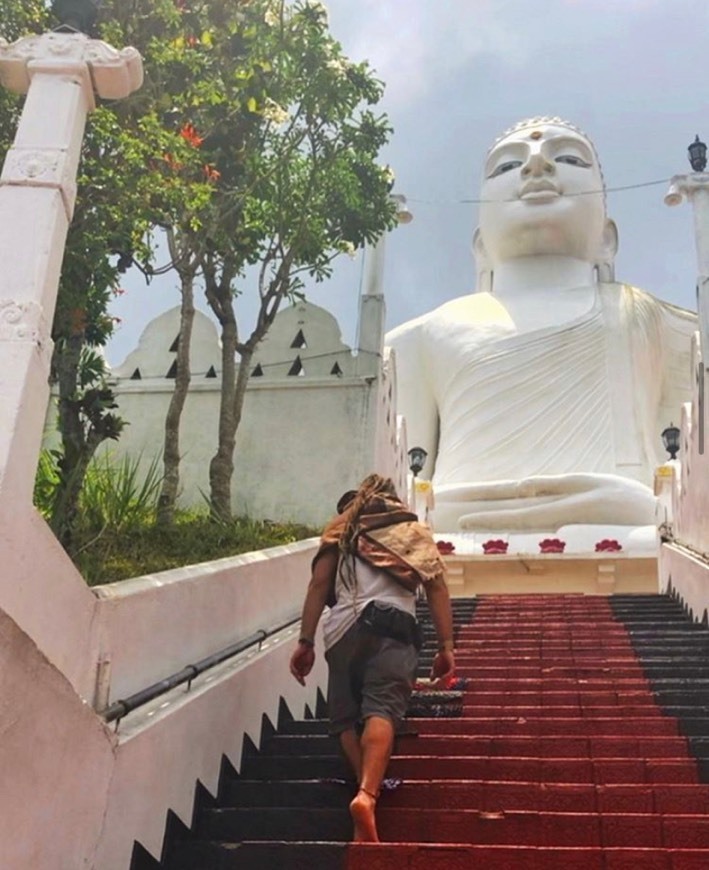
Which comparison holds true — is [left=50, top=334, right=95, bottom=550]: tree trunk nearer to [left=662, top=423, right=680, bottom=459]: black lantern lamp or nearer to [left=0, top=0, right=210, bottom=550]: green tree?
[left=0, top=0, right=210, bottom=550]: green tree

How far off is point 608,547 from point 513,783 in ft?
29.7

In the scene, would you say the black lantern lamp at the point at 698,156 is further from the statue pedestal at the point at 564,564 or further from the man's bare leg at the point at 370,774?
the man's bare leg at the point at 370,774

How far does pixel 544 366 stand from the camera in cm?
1598

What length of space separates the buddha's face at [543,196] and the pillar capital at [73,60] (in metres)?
14.2

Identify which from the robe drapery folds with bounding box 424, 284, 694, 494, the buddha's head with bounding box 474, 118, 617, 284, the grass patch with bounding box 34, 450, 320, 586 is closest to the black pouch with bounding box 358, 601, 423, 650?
the grass patch with bounding box 34, 450, 320, 586

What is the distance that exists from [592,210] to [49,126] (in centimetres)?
1495

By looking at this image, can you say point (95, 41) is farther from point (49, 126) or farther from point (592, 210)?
point (592, 210)

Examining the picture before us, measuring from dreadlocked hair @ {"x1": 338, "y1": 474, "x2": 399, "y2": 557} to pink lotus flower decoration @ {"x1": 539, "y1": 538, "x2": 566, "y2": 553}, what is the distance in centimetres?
879

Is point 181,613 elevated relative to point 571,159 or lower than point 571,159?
lower

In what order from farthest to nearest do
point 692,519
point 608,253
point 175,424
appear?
point 608,253
point 692,519
point 175,424

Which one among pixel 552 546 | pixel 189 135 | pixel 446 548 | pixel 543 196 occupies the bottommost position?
pixel 446 548

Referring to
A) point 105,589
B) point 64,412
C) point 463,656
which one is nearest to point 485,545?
point 463,656

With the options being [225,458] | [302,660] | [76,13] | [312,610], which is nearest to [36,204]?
[76,13]

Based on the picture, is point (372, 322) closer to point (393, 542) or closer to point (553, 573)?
point (553, 573)
